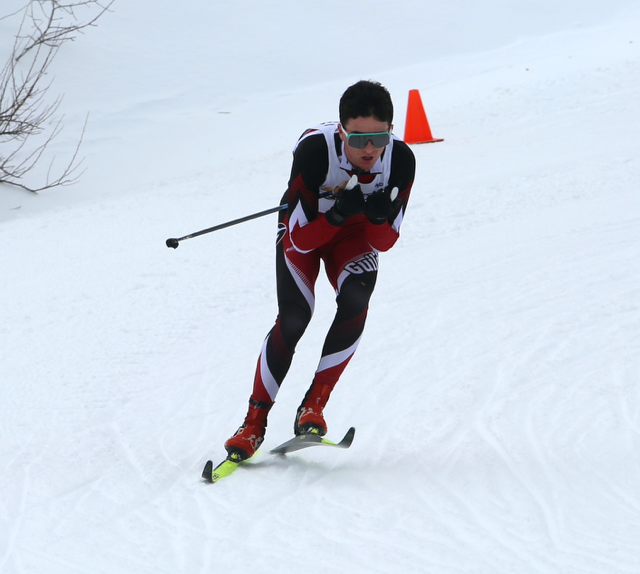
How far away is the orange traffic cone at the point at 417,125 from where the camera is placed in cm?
977

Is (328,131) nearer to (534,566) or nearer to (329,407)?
(329,407)

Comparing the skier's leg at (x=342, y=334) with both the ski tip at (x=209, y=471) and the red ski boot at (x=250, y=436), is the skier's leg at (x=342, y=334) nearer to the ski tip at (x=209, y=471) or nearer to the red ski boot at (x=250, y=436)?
the red ski boot at (x=250, y=436)

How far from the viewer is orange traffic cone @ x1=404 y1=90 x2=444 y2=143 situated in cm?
977

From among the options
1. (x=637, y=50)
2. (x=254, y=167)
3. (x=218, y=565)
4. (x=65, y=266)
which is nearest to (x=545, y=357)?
(x=218, y=565)

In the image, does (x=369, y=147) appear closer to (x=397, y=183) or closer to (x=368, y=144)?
(x=368, y=144)

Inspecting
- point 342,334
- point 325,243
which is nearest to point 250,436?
point 342,334

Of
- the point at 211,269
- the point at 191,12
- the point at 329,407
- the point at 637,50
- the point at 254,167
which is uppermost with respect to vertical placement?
the point at 191,12

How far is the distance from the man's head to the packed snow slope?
1.43 meters

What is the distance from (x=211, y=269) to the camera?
648cm

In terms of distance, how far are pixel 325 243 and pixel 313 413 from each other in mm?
782

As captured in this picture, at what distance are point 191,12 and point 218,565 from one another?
1531 centimetres

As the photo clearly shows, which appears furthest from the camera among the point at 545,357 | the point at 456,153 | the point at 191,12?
the point at 191,12

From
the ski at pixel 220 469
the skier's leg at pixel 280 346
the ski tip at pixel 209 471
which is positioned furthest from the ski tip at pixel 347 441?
the ski tip at pixel 209 471

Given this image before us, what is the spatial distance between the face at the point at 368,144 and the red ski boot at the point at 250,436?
117 centimetres
